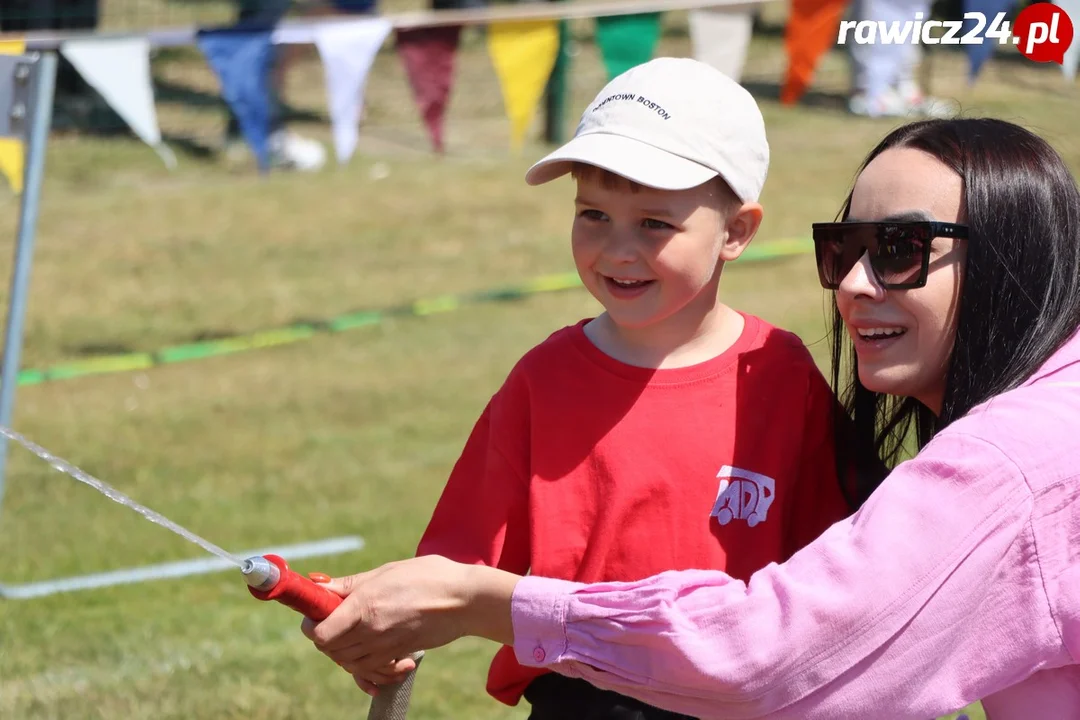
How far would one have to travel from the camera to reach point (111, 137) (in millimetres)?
11758

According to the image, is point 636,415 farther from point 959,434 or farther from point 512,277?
point 512,277

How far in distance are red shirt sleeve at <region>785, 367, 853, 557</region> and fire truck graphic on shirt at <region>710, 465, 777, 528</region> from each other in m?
0.08

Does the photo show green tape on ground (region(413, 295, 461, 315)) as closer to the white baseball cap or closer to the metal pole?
the metal pole

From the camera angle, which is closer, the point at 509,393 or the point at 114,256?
the point at 509,393

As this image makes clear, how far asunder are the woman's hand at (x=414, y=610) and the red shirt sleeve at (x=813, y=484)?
64 centimetres

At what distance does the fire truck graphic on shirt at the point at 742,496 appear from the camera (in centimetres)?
232

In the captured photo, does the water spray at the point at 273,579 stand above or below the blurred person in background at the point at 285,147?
above

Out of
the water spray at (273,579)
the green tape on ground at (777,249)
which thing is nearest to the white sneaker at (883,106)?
the green tape on ground at (777,249)

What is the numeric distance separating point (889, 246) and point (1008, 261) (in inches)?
6.5

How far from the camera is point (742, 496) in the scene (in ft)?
7.62

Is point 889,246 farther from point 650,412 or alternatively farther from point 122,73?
point 122,73

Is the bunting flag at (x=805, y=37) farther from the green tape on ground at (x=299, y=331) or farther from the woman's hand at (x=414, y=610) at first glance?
the woman's hand at (x=414, y=610)

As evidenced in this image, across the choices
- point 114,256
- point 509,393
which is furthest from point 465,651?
point 114,256

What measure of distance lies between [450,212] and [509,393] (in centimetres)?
811
